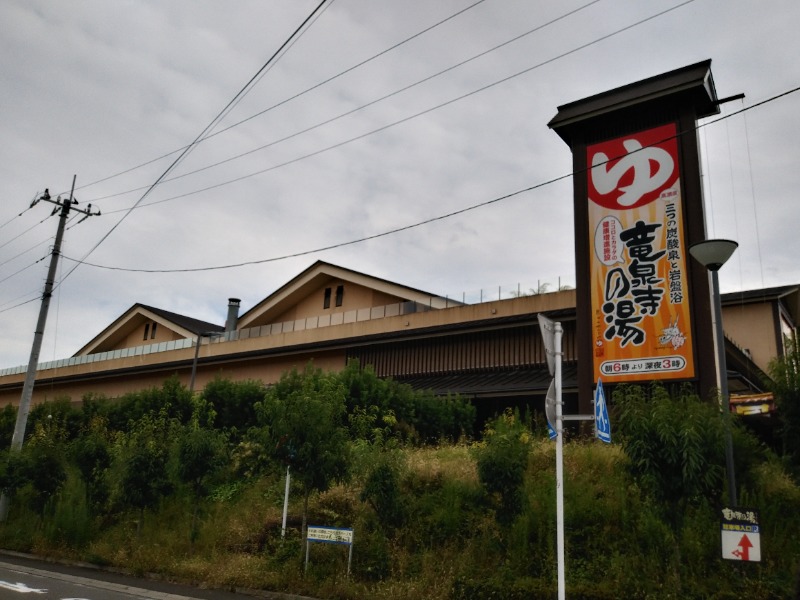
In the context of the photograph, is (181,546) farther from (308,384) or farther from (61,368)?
(61,368)

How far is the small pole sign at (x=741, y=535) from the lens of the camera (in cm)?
901

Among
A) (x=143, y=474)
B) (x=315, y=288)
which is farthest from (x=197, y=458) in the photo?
(x=315, y=288)

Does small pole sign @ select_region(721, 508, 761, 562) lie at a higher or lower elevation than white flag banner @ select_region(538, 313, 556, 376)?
lower

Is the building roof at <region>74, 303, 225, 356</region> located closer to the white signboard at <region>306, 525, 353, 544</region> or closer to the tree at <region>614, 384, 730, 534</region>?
the white signboard at <region>306, 525, 353, 544</region>

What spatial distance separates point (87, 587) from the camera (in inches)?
522

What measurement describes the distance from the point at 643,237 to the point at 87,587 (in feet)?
51.8

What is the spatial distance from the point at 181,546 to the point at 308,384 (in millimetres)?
5403

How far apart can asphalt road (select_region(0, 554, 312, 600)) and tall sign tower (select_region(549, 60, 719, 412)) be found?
10489mm

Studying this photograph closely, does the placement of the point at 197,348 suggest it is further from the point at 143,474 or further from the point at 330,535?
the point at 330,535

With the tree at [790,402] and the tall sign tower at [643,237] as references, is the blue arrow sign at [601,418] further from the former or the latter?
the tall sign tower at [643,237]

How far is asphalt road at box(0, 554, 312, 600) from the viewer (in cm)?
1209

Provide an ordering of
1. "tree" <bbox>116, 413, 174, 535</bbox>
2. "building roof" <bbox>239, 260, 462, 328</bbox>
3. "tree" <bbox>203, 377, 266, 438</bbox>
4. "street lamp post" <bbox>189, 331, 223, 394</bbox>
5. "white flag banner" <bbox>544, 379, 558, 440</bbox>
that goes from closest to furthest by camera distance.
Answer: "white flag banner" <bbox>544, 379, 558, 440</bbox>
"tree" <bbox>116, 413, 174, 535</bbox>
"tree" <bbox>203, 377, 266, 438</bbox>
"building roof" <bbox>239, 260, 462, 328</bbox>
"street lamp post" <bbox>189, 331, 223, 394</bbox>

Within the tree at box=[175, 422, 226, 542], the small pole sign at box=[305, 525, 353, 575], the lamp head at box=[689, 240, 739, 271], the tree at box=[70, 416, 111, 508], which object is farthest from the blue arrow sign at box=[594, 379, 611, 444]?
the tree at box=[70, 416, 111, 508]

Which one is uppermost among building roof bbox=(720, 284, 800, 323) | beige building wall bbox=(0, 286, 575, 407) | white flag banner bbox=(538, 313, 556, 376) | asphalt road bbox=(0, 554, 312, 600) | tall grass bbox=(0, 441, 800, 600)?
building roof bbox=(720, 284, 800, 323)
